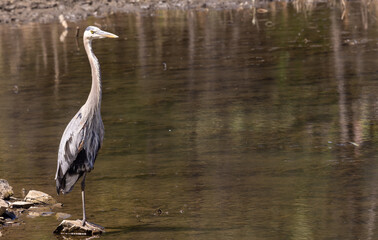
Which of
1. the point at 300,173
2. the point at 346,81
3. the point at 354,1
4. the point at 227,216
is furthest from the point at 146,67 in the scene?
the point at 354,1

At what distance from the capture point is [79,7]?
38.0m

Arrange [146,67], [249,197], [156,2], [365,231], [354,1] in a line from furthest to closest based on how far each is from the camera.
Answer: [156,2]
[354,1]
[146,67]
[249,197]
[365,231]

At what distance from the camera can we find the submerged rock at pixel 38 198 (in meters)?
9.17

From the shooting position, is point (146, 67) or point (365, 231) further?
point (146, 67)

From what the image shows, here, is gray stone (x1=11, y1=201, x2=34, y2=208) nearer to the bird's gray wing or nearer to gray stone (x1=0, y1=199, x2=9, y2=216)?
gray stone (x1=0, y1=199, x2=9, y2=216)

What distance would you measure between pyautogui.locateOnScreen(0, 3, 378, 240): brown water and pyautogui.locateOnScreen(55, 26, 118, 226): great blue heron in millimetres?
526

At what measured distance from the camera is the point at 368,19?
87.4ft

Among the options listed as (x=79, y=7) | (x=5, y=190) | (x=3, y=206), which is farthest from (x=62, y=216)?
(x=79, y=7)

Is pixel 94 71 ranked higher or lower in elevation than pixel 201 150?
higher

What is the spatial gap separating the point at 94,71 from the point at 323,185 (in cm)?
281

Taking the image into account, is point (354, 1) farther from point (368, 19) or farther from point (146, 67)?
point (146, 67)

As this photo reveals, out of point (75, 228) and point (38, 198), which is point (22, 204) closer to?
point (38, 198)

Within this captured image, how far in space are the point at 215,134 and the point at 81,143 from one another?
4157mm

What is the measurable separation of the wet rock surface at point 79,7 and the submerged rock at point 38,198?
26819 mm
